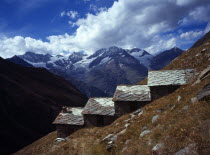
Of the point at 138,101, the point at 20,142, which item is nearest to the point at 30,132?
the point at 20,142

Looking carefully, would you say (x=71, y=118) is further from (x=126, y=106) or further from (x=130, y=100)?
(x=130, y=100)

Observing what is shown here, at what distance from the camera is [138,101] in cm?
2633

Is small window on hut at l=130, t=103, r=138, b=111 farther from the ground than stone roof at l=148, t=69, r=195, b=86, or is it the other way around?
stone roof at l=148, t=69, r=195, b=86

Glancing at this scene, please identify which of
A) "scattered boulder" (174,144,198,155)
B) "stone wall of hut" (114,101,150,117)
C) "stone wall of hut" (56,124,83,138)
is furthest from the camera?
"stone wall of hut" (56,124,83,138)

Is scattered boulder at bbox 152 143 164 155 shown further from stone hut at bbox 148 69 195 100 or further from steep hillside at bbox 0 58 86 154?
steep hillside at bbox 0 58 86 154

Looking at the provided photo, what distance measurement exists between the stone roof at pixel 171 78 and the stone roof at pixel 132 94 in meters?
2.55

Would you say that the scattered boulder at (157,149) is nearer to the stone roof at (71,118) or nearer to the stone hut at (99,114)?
the stone hut at (99,114)

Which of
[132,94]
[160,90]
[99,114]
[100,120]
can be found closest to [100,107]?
[99,114]

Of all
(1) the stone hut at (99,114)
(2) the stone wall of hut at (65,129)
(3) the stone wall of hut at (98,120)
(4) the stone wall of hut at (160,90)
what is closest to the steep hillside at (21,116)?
(2) the stone wall of hut at (65,129)

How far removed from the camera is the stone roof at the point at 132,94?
Result: 26406 millimetres

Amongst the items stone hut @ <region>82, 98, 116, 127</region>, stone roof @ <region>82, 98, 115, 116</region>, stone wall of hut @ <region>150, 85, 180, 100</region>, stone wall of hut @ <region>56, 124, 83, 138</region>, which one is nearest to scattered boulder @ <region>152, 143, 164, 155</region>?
stone wall of hut @ <region>150, 85, 180, 100</region>

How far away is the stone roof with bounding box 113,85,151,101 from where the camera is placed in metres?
26.4

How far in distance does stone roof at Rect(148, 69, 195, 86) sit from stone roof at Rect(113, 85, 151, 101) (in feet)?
8.38

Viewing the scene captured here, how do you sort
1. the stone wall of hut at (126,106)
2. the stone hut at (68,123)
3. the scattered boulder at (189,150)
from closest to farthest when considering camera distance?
the scattered boulder at (189,150), the stone wall of hut at (126,106), the stone hut at (68,123)
